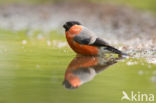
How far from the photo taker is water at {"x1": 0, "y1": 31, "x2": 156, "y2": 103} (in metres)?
6.03

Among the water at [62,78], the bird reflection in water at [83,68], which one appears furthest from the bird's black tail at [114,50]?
the water at [62,78]

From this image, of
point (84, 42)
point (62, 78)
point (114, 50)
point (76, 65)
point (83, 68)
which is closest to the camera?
point (62, 78)

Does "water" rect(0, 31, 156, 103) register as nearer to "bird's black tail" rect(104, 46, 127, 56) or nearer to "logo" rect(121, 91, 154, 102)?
"logo" rect(121, 91, 154, 102)

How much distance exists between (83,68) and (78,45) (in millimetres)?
1548

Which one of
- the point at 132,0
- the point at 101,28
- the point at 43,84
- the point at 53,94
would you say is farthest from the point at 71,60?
the point at 132,0

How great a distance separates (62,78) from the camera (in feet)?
23.9

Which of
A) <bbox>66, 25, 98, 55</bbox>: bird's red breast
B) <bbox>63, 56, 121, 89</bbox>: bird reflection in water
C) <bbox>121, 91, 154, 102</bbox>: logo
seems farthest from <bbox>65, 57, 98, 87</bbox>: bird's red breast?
<bbox>121, 91, 154, 102</bbox>: logo

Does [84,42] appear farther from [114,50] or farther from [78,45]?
[114,50]

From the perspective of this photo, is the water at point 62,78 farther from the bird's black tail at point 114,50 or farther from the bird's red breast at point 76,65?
the bird's black tail at point 114,50

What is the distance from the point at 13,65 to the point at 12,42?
171 inches

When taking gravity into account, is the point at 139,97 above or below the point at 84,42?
above

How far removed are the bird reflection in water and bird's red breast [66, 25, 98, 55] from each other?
0.40 feet

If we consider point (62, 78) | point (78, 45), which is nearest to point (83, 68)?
point (62, 78)

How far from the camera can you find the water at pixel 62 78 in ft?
19.8
